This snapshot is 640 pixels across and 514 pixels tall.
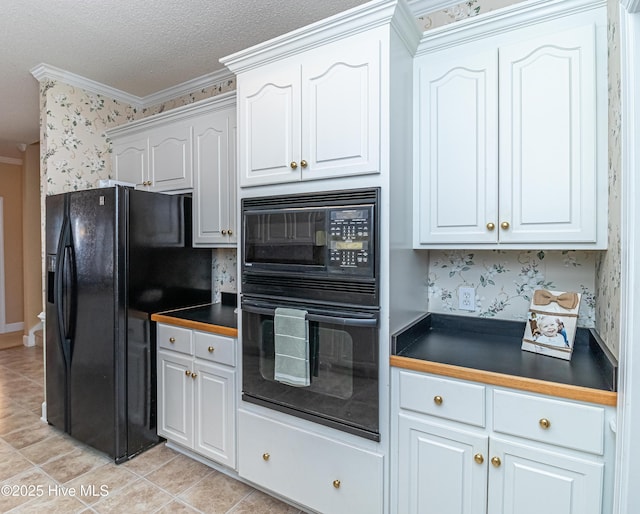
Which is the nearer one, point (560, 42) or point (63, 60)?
point (560, 42)

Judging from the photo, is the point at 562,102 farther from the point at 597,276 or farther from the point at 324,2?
the point at 324,2

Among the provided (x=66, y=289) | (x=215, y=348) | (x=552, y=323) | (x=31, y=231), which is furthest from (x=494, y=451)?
(x=31, y=231)

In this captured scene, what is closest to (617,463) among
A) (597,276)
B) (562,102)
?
(597,276)

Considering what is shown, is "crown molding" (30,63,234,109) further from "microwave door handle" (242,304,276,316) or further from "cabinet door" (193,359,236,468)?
"cabinet door" (193,359,236,468)

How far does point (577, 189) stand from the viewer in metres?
1.42

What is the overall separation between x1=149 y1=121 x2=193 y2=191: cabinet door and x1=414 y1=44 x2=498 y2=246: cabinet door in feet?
5.41

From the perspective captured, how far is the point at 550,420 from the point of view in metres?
1.22

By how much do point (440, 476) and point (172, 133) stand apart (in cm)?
264

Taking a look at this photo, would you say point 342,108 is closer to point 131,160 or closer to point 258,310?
point 258,310

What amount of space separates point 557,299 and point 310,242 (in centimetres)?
109

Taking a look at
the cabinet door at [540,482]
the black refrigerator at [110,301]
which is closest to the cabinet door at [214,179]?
the black refrigerator at [110,301]

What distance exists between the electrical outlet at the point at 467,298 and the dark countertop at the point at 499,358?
60 mm

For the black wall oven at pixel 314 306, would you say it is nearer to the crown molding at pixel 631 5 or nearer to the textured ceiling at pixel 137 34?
the crown molding at pixel 631 5

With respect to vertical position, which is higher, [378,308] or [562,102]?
[562,102]
